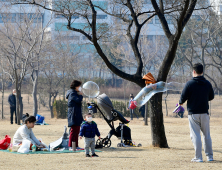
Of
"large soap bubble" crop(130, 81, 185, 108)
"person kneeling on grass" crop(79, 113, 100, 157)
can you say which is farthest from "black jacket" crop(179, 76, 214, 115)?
"person kneeling on grass" crop(79, 113, 100, 157)

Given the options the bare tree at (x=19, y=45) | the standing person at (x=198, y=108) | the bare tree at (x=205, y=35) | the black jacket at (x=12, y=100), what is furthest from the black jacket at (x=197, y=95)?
the bare tree at (x=205, y=35)

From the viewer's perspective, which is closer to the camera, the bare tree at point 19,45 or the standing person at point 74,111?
the standing person at point 74,111

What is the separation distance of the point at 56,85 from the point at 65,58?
264 centimetres

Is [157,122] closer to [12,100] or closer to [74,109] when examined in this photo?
[74,109]

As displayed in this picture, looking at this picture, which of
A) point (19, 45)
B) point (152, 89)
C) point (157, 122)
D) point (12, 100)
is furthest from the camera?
point (19, 45)

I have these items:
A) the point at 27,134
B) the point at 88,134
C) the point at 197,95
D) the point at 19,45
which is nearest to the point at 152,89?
the point at 88,134

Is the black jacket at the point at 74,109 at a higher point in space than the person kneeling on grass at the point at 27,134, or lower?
higher

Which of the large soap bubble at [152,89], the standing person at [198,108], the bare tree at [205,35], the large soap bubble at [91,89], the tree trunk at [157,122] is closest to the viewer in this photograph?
the standing person at [198,108]

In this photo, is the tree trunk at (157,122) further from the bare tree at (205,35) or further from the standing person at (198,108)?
the bare tree at (205,35)

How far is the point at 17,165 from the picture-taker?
603cm

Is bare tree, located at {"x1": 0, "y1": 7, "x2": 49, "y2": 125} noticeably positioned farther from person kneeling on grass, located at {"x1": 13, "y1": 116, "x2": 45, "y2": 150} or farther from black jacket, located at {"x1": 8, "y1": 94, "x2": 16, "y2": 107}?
person kneeling on grass, located at {"x1": 13, "y1": 116, "x2": 45, "y2": 150}

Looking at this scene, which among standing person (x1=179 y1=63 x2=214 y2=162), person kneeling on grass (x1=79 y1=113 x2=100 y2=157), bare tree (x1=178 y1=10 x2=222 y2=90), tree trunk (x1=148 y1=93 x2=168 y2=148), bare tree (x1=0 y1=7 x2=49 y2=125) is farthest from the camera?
bare tree (x1=178 y1=10 x2=222 y2=90)

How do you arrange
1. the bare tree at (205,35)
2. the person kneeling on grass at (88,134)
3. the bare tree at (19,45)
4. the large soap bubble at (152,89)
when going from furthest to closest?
the bare tree at (205,35)
the bare tree at (19,45)
the large soap bubble at (152,89)
the person kneeling on grass at (88,134)

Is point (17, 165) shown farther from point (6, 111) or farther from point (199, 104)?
point (6, 111)
